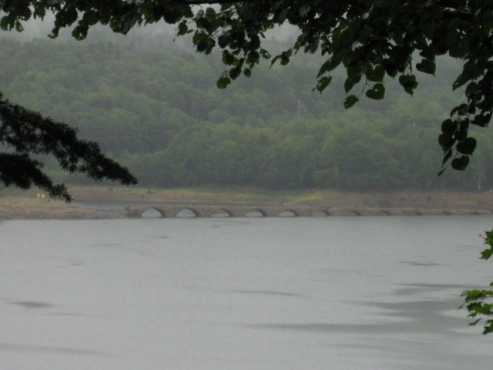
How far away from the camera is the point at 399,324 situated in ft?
84.0

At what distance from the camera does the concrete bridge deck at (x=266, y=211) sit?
69.3m

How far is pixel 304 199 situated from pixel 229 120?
63.8ft

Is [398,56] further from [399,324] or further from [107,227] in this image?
[107,227]

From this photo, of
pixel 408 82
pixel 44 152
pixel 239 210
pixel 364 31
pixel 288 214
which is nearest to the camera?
pixel 364 31

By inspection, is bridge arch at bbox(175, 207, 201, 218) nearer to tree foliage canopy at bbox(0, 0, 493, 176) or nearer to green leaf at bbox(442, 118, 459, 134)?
tree foliage canopy at bbox(0, 0, 493, 176)

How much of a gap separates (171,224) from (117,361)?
42.7m

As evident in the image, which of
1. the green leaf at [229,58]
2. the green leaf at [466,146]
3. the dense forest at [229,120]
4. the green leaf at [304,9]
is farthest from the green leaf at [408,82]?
the dense forest at [229,120]

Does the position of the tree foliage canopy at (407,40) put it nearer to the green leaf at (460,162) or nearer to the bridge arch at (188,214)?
the green leaf at (460,162)

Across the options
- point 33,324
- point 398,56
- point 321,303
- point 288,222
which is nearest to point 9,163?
point 398,56

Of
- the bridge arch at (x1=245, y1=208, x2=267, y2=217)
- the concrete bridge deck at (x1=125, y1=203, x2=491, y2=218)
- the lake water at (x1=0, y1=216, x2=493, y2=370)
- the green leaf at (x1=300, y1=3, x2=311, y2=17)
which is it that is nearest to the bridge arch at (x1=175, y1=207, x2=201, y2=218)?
the concrete bridge deck at (x1=125, y1=203, x2=491, y2=218)

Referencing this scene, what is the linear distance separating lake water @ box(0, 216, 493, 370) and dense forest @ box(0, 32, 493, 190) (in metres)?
23.2

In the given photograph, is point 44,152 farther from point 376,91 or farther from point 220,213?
point 220,213

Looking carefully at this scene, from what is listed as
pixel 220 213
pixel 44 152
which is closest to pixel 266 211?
pixel 220 213

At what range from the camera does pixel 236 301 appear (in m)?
30.5
